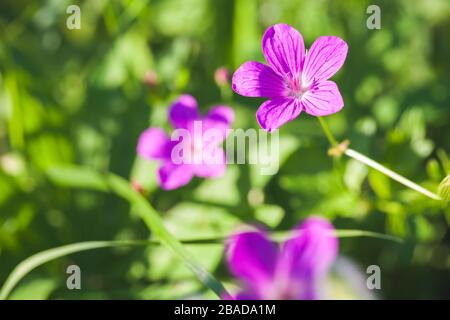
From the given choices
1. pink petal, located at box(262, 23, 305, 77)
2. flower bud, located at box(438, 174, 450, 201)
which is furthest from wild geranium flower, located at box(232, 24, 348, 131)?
flower bud, located at box(438, 174, 450, 201)

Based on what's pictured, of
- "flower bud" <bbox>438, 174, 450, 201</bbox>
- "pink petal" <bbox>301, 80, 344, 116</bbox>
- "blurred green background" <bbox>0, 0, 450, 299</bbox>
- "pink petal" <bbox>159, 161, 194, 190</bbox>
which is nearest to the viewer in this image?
"pink petal" <bbox>301, 80, 344, 116</bbox>

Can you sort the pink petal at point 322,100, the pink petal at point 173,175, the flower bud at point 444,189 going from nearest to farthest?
the pink petal at point 322,100
the flower bud at point 444,189
the pink petal at point 173,175

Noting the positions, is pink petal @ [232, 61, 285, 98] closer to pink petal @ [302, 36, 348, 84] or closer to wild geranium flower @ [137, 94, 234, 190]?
pink petal @ [302, 36, 348, 84]

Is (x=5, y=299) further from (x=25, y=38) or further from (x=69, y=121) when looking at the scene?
(x=25, y=38)

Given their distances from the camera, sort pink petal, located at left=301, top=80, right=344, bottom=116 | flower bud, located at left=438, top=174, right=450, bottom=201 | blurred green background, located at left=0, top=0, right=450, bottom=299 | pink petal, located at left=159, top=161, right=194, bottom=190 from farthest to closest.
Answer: blurred green background, located at left=0, top=0, right=450, bottom=299 → pink petal, located at left=159, top=161, right=194, bottom=190 → flower bud, located at left=438, top=174, right=450, bottom=201 → pink petal, located at left=301, top=80, right=344, bottom=116

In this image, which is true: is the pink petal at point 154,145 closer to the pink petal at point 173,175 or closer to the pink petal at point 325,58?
the pink petal at point 173,175

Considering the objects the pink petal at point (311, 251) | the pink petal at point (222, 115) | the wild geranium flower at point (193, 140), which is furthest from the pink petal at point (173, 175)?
the pink petal at point (311, 251)
